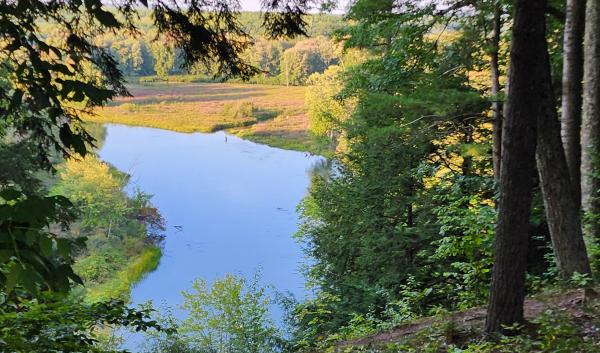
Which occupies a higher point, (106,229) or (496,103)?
(496,103)

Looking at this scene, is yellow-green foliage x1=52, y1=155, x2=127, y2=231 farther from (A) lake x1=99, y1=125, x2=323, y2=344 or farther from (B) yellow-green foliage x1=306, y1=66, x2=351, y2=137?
(B) yellow-green foliage x1=306, y1=66, x2=351, y2=137

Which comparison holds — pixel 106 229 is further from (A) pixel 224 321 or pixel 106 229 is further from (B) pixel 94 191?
(A) pixel 224 321

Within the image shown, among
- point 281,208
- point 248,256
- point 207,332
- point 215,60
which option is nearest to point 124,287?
point 248,256

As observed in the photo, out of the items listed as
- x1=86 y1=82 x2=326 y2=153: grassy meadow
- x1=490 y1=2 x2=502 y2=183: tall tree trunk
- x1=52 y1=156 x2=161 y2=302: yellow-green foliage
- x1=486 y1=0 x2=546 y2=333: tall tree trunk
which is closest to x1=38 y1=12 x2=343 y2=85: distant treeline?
x1=486 y1=0 x2=546 y2=333: tall tree trunk

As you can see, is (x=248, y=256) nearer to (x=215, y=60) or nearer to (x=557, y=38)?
(x=557, y=38)

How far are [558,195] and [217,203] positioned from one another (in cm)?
2840

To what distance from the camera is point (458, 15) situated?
288 inches

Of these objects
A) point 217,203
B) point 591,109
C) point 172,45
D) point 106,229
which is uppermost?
point 172,45

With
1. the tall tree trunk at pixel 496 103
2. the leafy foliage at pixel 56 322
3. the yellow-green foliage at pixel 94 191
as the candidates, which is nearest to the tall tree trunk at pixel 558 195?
the leafy foliage at pixel 56 322

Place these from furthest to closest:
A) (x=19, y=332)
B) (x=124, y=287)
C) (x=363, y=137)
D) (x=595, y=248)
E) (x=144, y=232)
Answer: (x=144, y=232) → (x=124, y=287) → (x=363, y=137) → (x=595, y=248) → (x=19, y=332)

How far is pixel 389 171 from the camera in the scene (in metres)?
11.7

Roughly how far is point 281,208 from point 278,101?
34085mm

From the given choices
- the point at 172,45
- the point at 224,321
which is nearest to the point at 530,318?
the point at 172,45

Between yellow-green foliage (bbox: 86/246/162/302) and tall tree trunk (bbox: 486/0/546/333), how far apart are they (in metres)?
19.6
